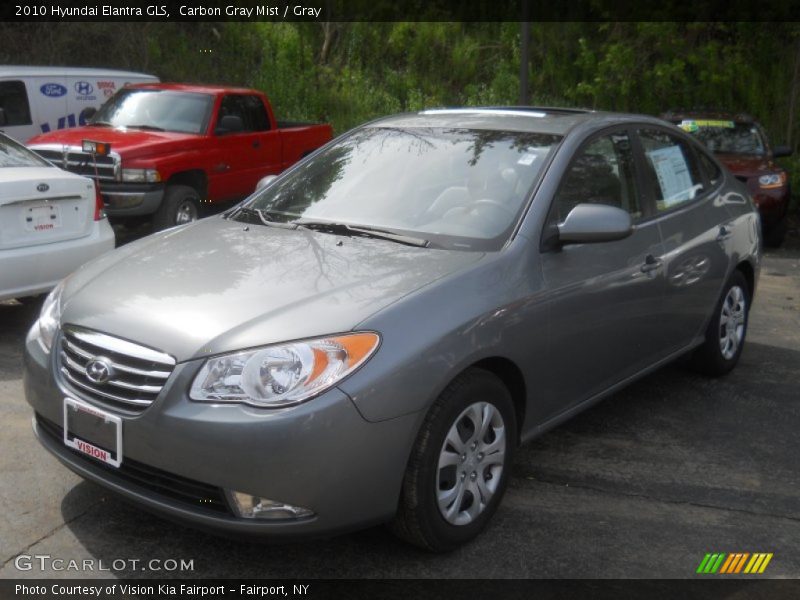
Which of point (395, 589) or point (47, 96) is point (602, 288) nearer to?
point (395, 589)

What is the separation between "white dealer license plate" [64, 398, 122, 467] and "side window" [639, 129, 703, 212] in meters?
3.07

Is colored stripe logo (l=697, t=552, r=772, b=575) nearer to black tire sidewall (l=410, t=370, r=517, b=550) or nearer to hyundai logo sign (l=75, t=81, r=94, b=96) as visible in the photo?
black tire sidewall (l=410, t=370, r=517, b=550)

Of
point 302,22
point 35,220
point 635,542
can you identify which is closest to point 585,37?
point 302,22

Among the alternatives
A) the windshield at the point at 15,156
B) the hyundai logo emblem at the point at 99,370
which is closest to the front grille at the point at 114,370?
the hyundai logo emblem at the point at 99,370

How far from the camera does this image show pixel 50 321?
3.83 m

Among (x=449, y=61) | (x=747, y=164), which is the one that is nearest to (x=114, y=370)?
(x=747, y=164)

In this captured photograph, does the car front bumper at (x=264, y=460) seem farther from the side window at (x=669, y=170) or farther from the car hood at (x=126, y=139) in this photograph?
the car hood at (x=126, y=139)

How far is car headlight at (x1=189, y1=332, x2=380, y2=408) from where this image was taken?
3.17m

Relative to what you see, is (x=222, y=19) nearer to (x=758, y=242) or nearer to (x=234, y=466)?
(x=758, y=242)

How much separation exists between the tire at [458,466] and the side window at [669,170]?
1.88 meters

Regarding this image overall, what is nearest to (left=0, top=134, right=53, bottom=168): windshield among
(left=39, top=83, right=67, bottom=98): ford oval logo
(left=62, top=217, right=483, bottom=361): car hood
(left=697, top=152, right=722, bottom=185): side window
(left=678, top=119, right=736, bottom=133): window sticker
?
(left=62, top=217, right=483, bottom=361): car hood

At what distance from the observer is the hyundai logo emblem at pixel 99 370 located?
337 centimetres

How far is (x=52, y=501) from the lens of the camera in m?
4.02

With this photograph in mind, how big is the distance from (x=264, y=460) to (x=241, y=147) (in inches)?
331
